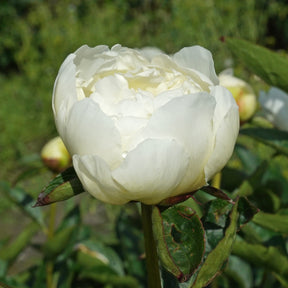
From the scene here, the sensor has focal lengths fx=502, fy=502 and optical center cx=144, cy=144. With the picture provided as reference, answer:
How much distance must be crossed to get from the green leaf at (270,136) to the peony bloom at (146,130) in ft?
1.05

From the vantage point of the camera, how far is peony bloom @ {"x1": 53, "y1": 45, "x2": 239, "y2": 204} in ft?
1.44

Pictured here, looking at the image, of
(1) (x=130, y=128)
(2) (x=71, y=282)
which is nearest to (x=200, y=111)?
(1) (x=130, y=128)

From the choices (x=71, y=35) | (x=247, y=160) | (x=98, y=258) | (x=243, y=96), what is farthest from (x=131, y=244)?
(x=71, y=35)

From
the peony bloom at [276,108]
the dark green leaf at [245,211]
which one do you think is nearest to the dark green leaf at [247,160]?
the peony bloom at [276,108]

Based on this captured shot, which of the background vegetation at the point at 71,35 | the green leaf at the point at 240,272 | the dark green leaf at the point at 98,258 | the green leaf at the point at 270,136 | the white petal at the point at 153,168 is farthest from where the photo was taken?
the background vegetation at the point at 71,35

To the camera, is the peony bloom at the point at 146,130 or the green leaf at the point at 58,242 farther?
the green leaf at the point at 58,242

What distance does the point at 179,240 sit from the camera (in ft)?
1.53

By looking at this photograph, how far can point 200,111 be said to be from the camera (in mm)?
444

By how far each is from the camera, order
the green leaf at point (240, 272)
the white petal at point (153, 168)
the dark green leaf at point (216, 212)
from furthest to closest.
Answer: the green leaf at point (240, 272), the dark green leaf at point (216, 212), the white petal at point (153, 168)

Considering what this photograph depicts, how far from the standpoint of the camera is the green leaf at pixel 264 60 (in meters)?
0.71

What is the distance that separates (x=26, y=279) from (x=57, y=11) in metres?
3.31

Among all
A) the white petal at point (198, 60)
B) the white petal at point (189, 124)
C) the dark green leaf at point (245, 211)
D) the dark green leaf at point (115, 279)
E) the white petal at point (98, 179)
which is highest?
the white petal at point (198, 60)

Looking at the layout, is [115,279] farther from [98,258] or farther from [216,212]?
[216,212]

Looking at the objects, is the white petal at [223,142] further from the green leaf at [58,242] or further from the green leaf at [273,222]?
the green leaf at [58,242]
